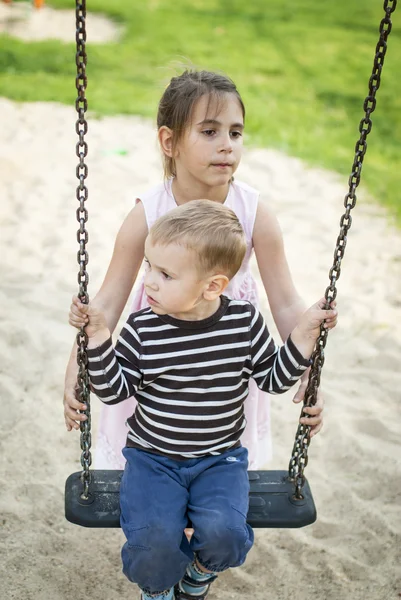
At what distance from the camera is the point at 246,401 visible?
262 cm

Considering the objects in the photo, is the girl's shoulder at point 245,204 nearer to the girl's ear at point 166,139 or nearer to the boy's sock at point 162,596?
the girl's ear at point 166,139

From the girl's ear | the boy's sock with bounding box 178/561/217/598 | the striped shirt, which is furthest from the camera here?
the girl's ear

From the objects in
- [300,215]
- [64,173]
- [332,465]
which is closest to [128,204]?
[64,173]

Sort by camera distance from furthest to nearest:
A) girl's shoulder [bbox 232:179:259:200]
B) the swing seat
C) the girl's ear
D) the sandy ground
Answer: the sandy ground < girl's shoulder [bbox 232:179:259:200] < the girl's ear < the swing seat

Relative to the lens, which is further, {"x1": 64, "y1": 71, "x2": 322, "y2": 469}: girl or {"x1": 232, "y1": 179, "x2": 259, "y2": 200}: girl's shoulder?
{"x1": 232, "y1": 179, "x2": 259, "y2": 200}: girl's shoulder

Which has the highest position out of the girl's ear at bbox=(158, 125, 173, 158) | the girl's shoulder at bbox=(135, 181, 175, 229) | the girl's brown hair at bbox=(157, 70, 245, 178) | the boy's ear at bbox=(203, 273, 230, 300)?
the girl's brown hair at bbox=(157, 70, 245, 178)

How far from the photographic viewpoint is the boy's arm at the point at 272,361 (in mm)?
2131

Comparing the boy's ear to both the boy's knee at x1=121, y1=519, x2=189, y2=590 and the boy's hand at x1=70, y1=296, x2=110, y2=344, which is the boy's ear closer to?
the boy's hand at x1=70, y1=296, x2=110, y2=344

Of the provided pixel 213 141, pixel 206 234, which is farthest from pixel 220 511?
pixel 213 141

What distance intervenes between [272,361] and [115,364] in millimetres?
449

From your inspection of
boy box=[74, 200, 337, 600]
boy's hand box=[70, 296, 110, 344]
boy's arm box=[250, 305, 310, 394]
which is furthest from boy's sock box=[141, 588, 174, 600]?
boy's hand box=[70, 296, 110, 344]

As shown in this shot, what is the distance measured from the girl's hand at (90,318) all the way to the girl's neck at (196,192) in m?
0.58

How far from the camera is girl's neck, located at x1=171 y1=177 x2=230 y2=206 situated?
2.42 meters

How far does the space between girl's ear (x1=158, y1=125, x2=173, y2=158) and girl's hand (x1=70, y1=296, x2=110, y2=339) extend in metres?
0.64
